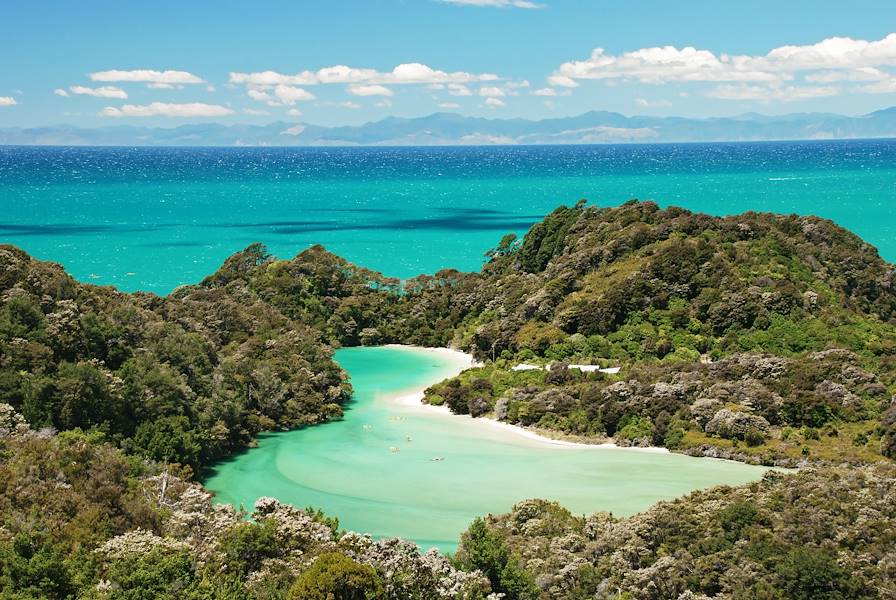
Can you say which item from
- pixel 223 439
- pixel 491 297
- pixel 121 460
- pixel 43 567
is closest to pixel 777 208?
pixel 491 297

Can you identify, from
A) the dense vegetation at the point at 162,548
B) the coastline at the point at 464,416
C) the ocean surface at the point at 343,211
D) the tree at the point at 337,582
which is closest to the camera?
the tree at the point at 337,582

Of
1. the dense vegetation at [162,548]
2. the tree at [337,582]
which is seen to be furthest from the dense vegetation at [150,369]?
the tree at [337,582]

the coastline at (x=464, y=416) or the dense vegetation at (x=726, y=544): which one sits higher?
the dense vegetation at (x=726, y=544)

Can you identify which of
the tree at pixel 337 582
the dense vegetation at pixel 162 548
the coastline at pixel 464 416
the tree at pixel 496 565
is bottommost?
the coastline at pixel 464 416

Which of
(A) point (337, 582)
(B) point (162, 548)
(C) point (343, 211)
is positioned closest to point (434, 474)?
(B) point (162, 548)

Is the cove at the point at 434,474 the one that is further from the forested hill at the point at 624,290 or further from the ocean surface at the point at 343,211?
the ocean surface at the point at 343,211

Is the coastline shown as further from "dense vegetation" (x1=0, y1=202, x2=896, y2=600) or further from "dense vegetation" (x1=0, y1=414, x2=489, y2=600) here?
"dense vegetation" (x1=0, y1=414, x2=489, y2=600)

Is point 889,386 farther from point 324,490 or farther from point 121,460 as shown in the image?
point 121,460
